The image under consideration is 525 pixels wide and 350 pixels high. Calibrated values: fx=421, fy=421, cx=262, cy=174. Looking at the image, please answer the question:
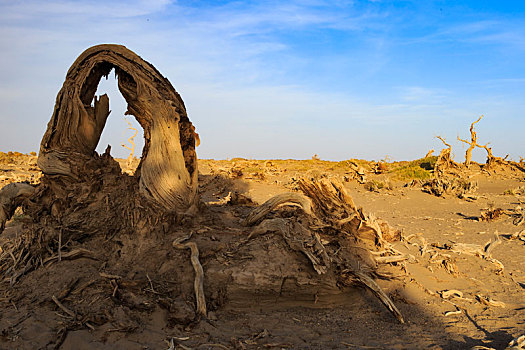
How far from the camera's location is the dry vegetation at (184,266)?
13.2 ft

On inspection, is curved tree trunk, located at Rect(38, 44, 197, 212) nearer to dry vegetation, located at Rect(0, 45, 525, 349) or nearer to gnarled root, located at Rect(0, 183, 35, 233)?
dry vegetation, located at Rect(0, 45, 525, 349)

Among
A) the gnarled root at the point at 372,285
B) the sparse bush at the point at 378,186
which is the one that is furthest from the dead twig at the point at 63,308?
the sparse bush at the point at 378,186

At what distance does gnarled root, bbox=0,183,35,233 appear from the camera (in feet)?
17.0

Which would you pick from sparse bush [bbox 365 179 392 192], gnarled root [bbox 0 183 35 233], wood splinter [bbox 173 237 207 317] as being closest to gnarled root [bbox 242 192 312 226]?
wood splinter [bbox 173 237 207 317]

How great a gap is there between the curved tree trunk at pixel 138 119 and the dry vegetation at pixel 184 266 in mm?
15

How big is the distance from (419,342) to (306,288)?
1235 mm

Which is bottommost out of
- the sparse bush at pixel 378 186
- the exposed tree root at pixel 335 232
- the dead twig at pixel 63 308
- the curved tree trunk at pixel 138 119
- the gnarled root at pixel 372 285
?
the dead twig at pixel 63 308

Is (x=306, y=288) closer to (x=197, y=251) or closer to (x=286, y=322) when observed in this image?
(x=286, y=322)

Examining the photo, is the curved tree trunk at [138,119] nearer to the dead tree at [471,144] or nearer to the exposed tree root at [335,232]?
the exposed tree root at [335,232]

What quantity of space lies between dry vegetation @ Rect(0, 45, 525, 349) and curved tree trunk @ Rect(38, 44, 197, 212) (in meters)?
0.02

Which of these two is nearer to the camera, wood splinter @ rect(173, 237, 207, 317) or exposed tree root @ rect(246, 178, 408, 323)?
wood splinter @ rect(173, 237, 207, 317)

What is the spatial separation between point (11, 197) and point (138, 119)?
5.98 ft

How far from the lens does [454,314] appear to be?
4793mm

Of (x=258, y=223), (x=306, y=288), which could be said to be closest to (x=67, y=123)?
(x=258, y=223)
